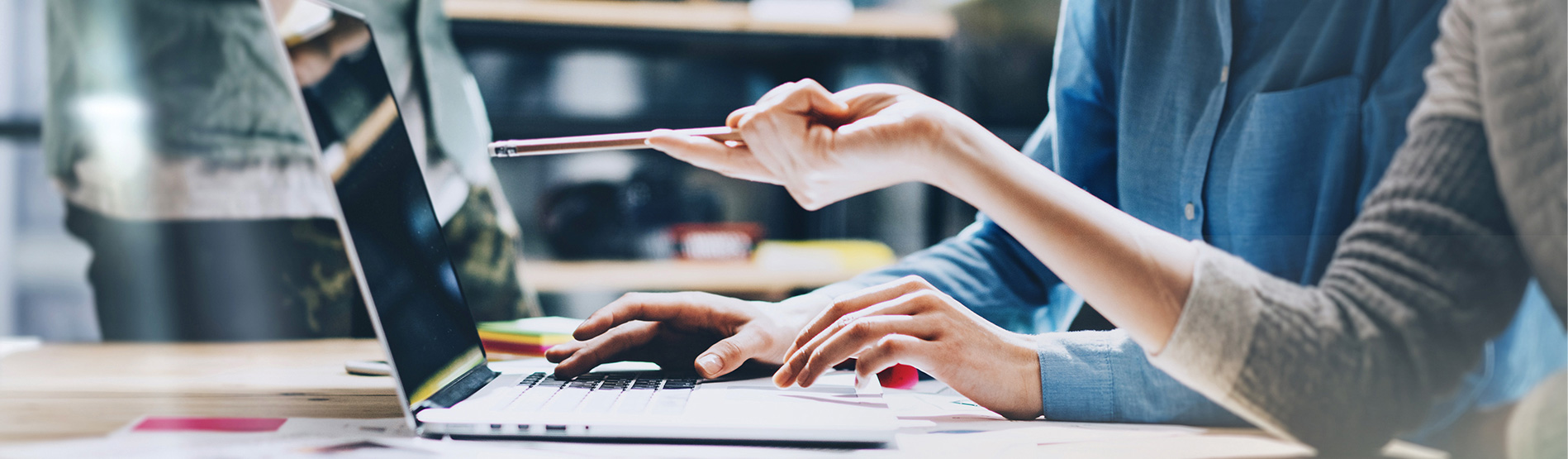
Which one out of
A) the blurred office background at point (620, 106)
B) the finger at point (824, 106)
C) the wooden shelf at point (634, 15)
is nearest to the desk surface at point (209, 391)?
the finger at point (824, 106)

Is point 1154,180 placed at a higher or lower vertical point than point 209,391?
higher

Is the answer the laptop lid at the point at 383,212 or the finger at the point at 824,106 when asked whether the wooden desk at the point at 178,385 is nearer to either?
the laptop lid at the point at 383,212

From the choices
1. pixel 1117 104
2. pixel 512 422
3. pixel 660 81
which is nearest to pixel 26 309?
pixel 660 81

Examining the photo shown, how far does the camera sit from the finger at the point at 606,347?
530 mm

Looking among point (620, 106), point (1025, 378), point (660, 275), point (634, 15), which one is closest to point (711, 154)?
point (1025, 378)

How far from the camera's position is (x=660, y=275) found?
117 centimetres

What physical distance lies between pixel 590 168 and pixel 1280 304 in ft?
3.71

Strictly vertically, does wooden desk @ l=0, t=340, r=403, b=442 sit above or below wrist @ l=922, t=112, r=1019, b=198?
below

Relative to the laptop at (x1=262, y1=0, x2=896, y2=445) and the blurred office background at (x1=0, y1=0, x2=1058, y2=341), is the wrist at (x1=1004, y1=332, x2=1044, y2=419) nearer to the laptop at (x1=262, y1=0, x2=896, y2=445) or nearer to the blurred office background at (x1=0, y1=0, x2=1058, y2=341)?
the laptop at (x1=262, y1=0, x2=896, y2=445)

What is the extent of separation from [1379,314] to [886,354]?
24 centimetres

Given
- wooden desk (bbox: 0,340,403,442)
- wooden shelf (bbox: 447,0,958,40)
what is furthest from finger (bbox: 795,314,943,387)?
wooden shelf (bbox: 447,0,958,40)

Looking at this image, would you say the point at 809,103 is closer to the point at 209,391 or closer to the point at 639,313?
the point at 639,313

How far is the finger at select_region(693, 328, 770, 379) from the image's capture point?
0.51m

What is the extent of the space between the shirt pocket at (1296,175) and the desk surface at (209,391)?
104 millimetres
